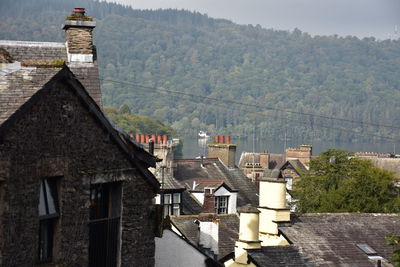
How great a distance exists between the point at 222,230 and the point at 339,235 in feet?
15.6

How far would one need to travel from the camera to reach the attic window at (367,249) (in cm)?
3238

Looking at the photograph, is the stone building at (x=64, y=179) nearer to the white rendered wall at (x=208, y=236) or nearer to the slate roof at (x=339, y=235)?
the white rendered wall at (x=208, y=236)

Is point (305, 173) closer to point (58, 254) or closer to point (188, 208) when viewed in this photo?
point (188, 208)

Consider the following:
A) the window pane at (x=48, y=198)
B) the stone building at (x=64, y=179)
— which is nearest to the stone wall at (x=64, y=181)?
the stone building at (x=64, y=179)

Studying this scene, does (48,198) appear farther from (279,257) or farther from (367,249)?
(367,249)

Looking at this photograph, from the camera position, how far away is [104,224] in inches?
623

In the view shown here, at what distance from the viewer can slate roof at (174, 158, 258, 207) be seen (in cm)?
6347

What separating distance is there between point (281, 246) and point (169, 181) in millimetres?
22816

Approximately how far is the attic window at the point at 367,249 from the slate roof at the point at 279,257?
289cm

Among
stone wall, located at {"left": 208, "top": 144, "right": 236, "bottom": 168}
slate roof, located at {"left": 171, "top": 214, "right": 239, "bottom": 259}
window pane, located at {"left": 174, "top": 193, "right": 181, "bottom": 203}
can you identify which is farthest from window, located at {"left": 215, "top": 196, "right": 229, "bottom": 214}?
slate roof, located at {"left": 171, "top": 214, "right": 239, "bottom": 259}

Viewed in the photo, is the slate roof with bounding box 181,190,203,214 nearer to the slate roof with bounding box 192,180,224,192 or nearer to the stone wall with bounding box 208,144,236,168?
the slate roof with bounding box 192,180,224,192

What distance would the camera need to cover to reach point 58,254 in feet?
47.6

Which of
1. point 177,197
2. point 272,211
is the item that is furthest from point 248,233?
point 177,197

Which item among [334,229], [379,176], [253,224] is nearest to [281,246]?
[253,224]
